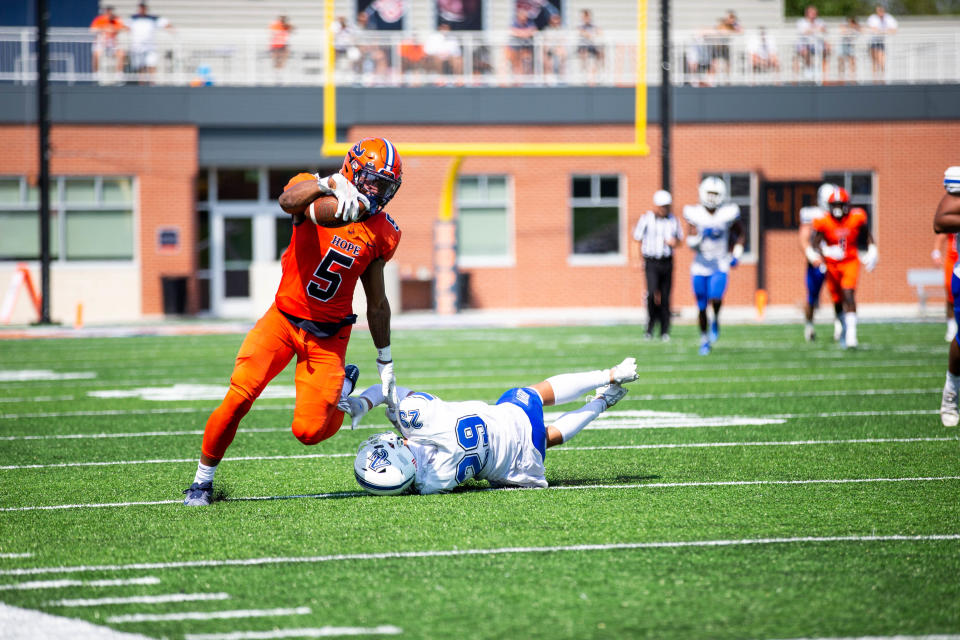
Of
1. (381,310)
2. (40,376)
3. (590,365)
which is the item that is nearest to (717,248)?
(590,365)

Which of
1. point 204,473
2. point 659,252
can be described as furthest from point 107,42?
point 204,473

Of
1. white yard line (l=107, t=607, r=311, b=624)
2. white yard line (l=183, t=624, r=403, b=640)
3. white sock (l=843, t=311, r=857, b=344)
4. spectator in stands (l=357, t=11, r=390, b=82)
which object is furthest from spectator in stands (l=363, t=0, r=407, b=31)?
white yard line (l=183, t=624, r=403, b=640)

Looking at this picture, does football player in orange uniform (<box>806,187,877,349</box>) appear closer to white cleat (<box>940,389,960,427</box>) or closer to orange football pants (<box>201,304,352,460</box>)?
white cleat (<box>940,389,960,427</box>)

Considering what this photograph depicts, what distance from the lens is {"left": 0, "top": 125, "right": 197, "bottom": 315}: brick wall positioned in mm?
26156

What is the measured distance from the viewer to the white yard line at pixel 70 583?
462 cm

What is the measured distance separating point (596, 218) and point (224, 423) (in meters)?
22.2

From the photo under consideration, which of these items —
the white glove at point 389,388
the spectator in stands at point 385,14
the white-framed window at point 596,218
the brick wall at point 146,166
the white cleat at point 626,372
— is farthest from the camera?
the spectator in stands at point 385,14

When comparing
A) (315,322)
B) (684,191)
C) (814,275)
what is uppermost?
(684,191)

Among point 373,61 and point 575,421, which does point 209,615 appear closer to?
point 575,421

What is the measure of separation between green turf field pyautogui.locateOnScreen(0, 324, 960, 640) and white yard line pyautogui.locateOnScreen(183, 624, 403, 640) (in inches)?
0.4

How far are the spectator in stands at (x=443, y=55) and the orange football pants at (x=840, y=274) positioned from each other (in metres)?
12.5

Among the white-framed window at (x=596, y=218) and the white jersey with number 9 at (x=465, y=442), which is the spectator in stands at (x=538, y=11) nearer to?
the white-framed window at (x=596, y=218)

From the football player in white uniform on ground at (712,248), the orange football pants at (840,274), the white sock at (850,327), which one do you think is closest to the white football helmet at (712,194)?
the football player in white uniform on ground at (712,248)

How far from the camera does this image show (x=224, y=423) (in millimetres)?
6117
